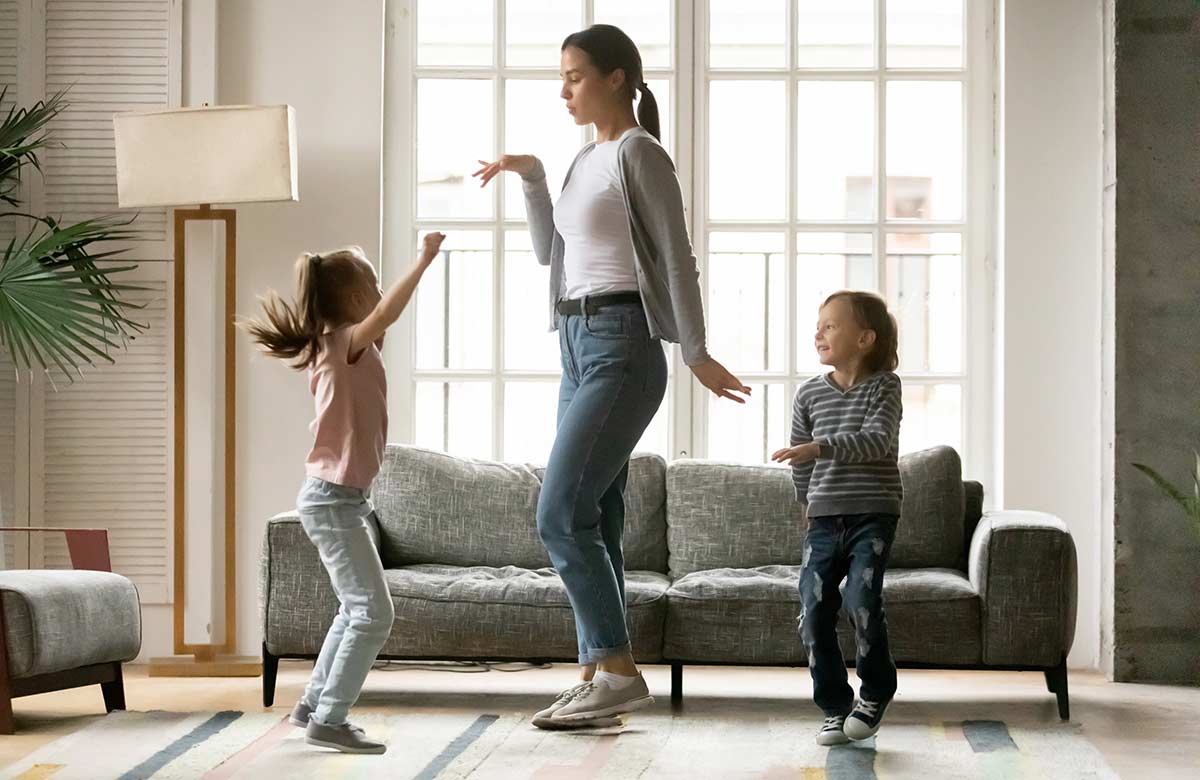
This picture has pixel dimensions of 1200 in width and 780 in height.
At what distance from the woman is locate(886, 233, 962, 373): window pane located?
1.77 metres

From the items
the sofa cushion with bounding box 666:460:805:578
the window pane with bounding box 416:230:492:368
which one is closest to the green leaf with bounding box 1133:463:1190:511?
the sofa cushion with bounding box 666:460:805:578

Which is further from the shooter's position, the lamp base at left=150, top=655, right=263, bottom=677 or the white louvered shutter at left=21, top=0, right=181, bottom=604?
the white louvered shutter at left=21, top=0, right=181, bottom=604

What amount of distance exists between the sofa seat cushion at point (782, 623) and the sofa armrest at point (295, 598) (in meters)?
0.84

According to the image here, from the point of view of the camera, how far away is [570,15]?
4.64 meters

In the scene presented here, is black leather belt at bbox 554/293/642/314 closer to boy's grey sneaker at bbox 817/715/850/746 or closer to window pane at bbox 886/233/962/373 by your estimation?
boy's grey sneaker at bbox 817/715/850/746

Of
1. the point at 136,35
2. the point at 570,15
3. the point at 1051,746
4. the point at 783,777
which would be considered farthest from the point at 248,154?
the point at 1051,746

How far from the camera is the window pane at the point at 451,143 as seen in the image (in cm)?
465

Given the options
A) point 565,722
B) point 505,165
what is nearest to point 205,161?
point 505,165

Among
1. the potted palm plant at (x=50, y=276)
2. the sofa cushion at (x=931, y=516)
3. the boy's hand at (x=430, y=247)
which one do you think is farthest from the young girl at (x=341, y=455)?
the sofa cushion at (x=931, y=516)

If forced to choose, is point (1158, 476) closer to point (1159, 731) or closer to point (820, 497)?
point (1159, 731)

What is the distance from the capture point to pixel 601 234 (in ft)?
9.81

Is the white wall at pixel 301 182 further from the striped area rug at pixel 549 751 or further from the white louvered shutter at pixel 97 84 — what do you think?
the striped area rug at pixel 549 751

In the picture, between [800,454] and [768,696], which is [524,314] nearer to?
[768,696]

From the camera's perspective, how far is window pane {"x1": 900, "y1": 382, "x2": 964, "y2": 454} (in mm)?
4594
